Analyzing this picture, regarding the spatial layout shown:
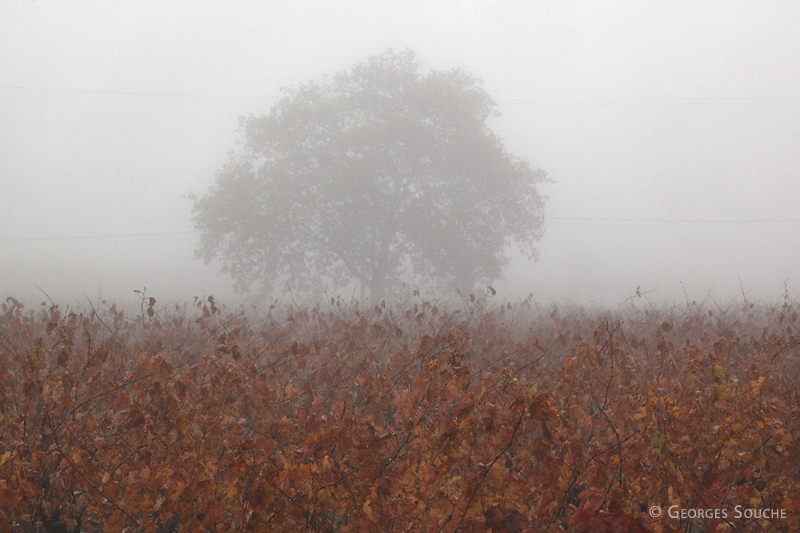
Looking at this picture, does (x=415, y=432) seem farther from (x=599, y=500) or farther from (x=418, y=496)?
(x=599, y=500)

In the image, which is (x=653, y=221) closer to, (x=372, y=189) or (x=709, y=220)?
(x=709, y=220)

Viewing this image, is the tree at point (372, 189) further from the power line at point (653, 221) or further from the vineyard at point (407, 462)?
the power line at point (653, 221)

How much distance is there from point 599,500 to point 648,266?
214 feet

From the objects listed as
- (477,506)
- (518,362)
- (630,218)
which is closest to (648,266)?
(630,218)

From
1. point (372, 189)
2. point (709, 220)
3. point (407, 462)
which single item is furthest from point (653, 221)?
point (407, 462)

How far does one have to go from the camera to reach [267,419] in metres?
3.39

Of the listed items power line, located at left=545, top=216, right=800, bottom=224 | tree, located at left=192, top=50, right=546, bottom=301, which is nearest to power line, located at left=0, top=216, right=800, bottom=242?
power line, located at left=545, top=216, right=800, bottom=224

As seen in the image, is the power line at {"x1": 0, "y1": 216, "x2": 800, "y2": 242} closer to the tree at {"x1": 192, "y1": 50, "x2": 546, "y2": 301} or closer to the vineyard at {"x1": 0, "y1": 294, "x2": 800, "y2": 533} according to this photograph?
the tree at {"x1": 192, "y1": 50, "x2": 546, "y2": 301}

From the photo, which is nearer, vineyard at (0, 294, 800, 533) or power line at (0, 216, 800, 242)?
vineyard at (0, 294, 800, 533)

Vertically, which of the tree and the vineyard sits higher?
the tree

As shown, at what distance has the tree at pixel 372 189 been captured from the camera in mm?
19172

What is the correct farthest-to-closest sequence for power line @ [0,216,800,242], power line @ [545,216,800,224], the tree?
power line @ [545,216,800,224]
power line @ [0,216,800,242]
the tree

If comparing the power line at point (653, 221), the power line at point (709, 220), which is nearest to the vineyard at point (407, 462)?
the power line at point (653, 221)

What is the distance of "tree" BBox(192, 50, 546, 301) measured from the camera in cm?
1917
